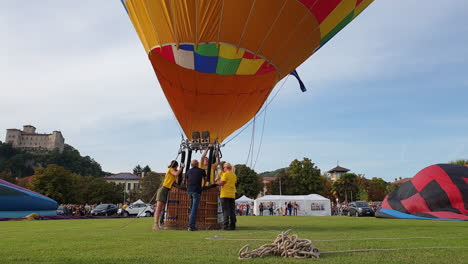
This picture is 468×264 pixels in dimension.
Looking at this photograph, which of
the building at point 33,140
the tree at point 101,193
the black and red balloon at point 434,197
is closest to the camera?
the black and red balloon at point 434,197

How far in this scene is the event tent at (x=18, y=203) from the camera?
63.9 feet

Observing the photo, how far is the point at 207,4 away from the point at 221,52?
113 centimetres

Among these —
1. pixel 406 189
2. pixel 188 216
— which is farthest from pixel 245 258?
pixel 406 189

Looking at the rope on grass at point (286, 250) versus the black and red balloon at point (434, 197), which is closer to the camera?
the rope on grass at point (286, 250)

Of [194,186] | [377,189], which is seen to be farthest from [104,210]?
[377,189]

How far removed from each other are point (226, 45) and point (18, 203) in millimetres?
18606

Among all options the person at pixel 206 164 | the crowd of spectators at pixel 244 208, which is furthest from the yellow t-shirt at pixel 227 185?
the crowd of spectators at pixel 244 208

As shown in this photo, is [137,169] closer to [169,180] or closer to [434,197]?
[434,197]

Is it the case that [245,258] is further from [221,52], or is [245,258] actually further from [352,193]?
[352,193]

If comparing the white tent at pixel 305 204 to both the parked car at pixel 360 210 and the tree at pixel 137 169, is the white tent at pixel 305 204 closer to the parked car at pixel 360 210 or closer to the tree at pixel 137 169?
the parked car at pixel 360 210

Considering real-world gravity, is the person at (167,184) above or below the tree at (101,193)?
Answer: below

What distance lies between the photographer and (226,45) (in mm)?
7523

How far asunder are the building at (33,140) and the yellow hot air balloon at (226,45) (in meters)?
131

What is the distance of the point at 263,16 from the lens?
23.2ft
